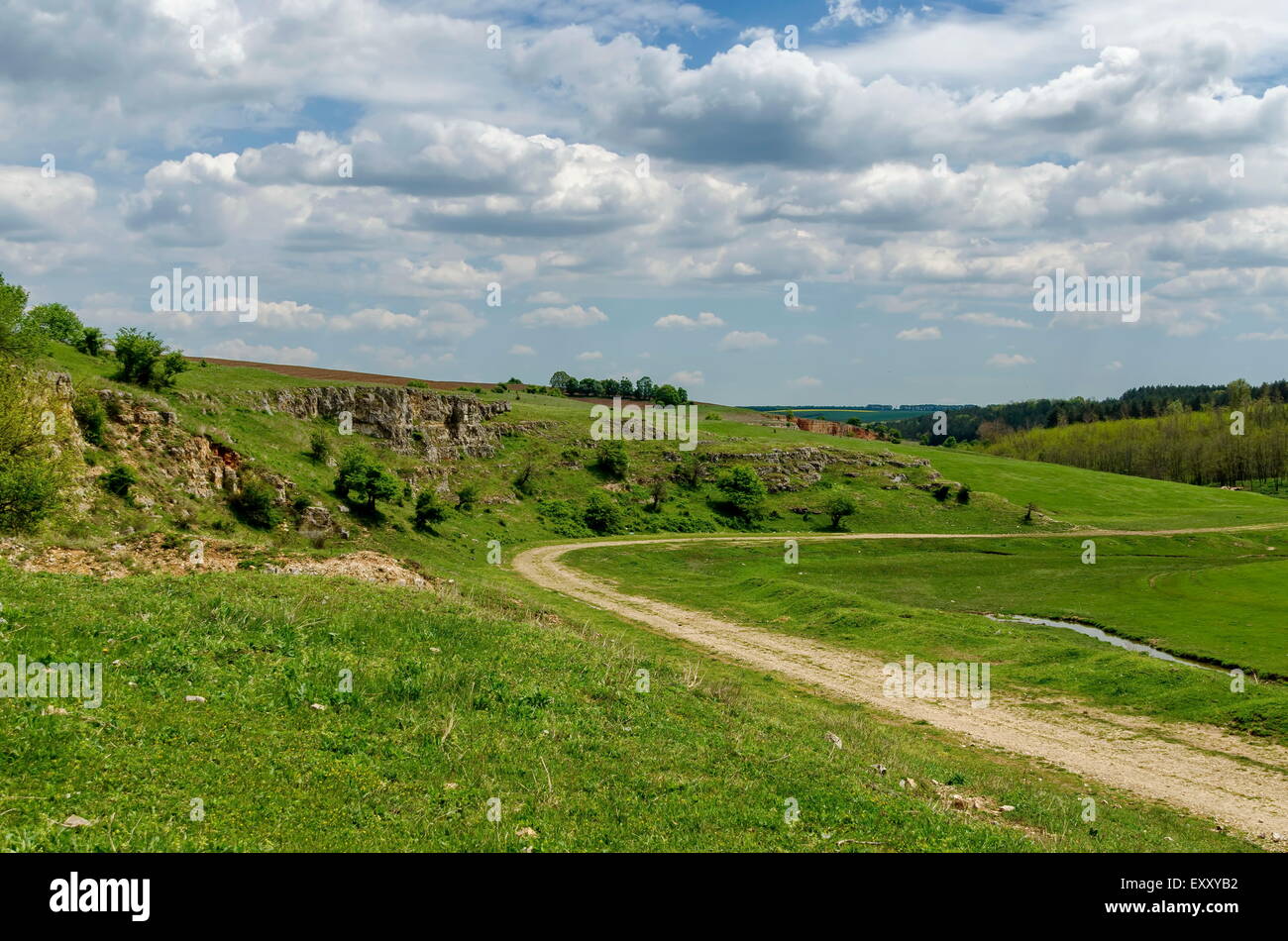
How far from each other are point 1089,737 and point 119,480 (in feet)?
157

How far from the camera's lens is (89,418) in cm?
4800

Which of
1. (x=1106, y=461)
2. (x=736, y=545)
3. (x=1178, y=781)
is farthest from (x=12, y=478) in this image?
(x=1106, y=461)

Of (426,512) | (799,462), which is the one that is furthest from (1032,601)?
(799,462)

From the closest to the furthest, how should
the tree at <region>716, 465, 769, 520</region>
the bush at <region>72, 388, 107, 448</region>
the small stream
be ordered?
1. the small stream
2. the bush at <region>72, 388, 107, 448</region>
3. the tree at <region>716, 465, 769, 520</region>

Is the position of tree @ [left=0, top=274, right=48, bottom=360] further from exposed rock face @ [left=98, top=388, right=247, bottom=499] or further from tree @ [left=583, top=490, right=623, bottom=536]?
tree @ [left=583, top=490, right=623, bottom=536]

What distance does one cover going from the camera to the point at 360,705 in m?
16.8

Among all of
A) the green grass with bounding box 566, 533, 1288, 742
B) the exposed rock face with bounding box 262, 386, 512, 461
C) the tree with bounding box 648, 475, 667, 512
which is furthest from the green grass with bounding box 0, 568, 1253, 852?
the tree with bounding box 648, 475, 667, 512

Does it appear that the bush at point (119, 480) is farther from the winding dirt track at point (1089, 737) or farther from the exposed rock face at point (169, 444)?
the winding dirt track at point (1089, 737)

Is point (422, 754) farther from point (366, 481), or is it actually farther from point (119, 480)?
point (366, 481)

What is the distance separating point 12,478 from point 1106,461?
663 feet

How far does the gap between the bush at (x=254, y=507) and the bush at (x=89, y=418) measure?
8334mm

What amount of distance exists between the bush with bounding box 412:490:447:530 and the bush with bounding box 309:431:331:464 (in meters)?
8.44

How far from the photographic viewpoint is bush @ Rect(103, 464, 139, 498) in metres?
44.8

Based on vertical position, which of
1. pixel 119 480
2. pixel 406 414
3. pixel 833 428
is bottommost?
pixel 119 480
